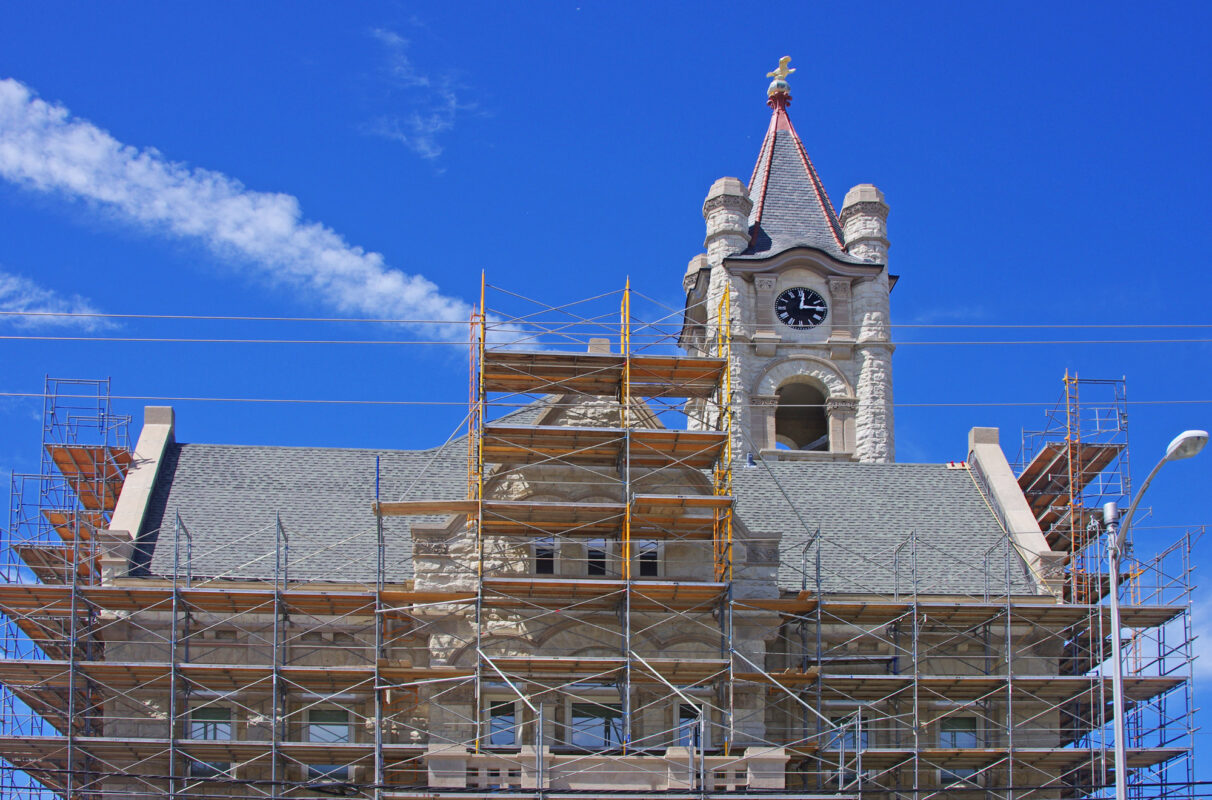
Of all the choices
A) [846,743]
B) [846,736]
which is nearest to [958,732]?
[846,743]

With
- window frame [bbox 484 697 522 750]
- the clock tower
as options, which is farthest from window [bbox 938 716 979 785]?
the clock tower

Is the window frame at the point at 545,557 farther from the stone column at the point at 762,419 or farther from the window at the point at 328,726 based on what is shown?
the stone column at the point at 762,419

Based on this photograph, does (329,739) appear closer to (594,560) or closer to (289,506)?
(289,506)

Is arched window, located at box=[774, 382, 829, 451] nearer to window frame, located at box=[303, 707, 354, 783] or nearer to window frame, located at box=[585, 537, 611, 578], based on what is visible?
window frame, located at box=[585, 537, 611, 578]

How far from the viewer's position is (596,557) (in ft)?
135

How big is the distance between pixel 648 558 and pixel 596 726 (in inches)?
151

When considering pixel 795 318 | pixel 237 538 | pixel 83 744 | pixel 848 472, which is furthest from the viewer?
pixel 795 318

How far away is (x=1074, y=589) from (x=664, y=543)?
350 inches

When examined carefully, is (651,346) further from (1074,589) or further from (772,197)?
(772,197)

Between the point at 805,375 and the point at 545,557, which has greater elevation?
the point at 805,375

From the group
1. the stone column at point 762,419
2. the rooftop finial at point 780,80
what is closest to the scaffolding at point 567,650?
the stone column at point 762,419

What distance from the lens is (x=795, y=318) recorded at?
6306 cm

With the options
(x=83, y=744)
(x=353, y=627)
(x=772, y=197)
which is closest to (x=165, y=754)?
(x=83, y=744)

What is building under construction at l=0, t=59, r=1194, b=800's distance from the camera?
123ft
